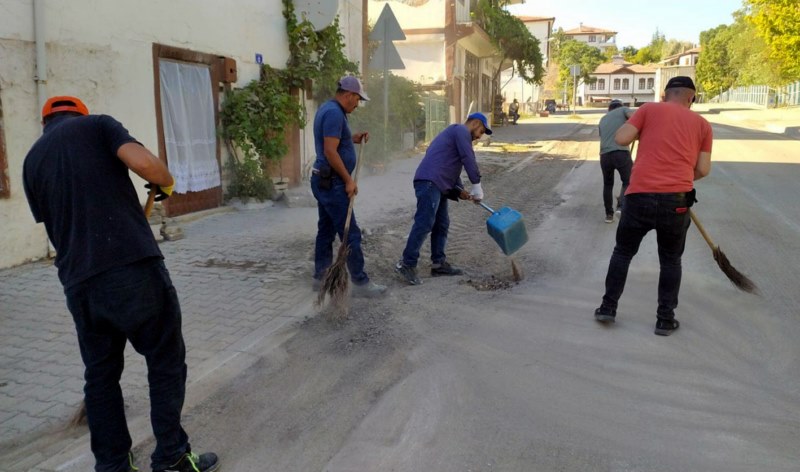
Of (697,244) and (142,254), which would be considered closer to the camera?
(142,254)

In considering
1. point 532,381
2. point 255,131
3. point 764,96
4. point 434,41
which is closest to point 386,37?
point 255,131

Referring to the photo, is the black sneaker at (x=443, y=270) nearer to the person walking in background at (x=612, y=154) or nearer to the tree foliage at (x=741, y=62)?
the person walking in background at (x=612, y=154)

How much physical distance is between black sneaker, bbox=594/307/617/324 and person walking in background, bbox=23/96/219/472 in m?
3.12

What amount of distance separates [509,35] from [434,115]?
9472mm

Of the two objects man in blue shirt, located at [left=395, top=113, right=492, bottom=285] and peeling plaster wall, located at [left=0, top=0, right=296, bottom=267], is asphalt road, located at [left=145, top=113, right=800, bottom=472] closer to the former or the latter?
man in blue shirt, located at [left=395, top=113, right=492, bottom=285]

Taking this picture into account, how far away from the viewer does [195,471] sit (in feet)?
9.73

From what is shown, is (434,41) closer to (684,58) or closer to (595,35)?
→ (684,58)

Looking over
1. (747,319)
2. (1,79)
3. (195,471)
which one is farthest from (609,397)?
(1,79)

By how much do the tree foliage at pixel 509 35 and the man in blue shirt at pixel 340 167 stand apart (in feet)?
73.8

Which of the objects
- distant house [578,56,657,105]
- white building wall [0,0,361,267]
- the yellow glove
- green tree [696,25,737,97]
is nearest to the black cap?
the yellow glove

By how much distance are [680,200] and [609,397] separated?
1675mm

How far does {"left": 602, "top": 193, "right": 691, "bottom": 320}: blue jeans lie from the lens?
179 inches

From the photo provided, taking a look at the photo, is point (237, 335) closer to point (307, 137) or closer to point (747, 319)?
point (747, 319)

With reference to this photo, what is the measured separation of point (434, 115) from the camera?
66.2 ft
